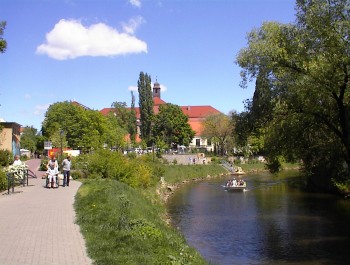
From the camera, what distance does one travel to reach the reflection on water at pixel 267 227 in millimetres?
17750

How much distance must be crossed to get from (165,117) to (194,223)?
7081cm

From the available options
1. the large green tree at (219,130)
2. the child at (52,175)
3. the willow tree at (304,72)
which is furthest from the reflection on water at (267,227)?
the large green tree at (219,130)

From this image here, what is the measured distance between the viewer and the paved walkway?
8845 millimetres

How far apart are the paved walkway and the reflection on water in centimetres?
653

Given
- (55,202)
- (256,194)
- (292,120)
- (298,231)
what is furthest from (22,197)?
(256,194)

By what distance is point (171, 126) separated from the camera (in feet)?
314

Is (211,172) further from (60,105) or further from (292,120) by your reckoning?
(292,120)

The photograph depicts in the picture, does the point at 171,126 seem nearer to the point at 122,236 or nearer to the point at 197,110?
the point at 197,110

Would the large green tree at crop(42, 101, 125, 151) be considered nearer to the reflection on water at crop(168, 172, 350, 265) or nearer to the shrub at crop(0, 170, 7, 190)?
the reflection on water at crop(168, 172, 350, 265)

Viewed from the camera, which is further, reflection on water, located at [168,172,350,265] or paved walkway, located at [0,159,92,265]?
reflection on water, located at [168,172,350,265]

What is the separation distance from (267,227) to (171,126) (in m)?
72.7

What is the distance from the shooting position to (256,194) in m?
40.9

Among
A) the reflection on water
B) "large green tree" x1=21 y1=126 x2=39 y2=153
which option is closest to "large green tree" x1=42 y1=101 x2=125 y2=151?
"large green tree" x1=21 y1=126 x2=39 y2=153

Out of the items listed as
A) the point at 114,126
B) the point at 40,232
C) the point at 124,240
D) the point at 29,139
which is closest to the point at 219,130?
the point at 114,126
